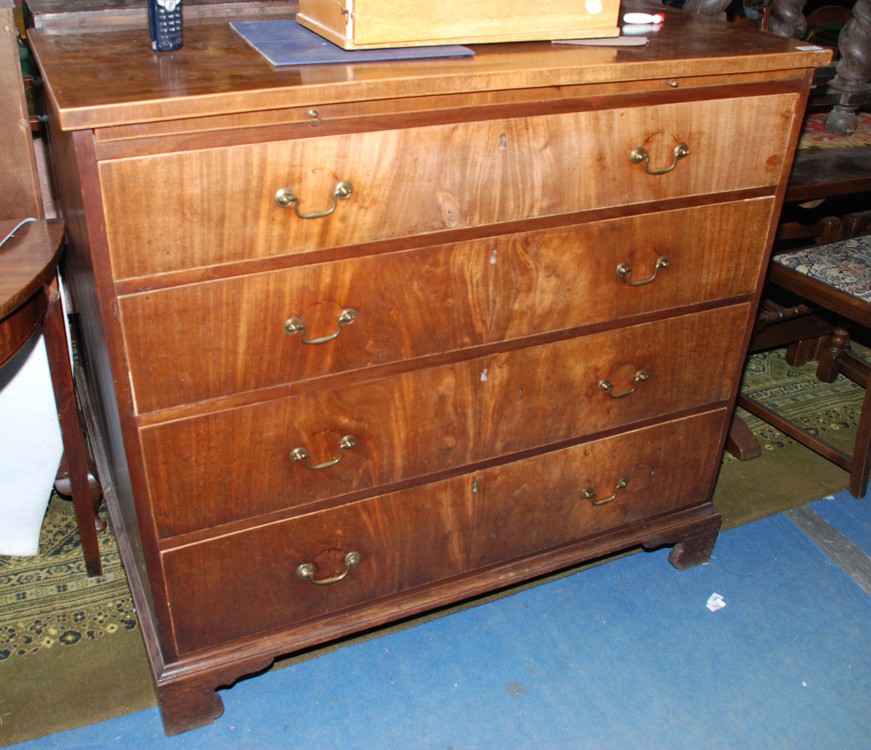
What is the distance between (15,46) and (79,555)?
110 cm

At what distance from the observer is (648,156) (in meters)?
1.48

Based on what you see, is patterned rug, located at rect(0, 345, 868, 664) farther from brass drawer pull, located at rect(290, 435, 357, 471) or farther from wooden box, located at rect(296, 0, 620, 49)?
wooden box, located at rect(296, 0, 620, 49)

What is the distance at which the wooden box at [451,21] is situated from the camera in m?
1.35

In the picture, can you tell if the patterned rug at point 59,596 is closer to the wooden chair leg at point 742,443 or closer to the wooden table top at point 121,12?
the wooden table top at point 121,12

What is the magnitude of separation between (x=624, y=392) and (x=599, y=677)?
0.58 metres

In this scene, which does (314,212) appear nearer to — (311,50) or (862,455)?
(311,50)

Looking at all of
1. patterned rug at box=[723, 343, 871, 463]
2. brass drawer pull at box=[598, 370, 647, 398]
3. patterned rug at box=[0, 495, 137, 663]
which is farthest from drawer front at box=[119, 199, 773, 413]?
patterned rug at box=[723, 343, 871, 463]

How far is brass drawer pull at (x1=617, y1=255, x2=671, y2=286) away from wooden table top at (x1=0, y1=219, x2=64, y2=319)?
96 centimetres

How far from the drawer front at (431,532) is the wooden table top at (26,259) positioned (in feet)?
1.56

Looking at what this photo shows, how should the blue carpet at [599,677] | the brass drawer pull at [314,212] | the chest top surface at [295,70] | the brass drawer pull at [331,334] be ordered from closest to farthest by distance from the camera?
the chest top surface at [295,70], the brass drawer pull at [314,212], the brass drawer pull at [331,334], the blue carpet at [599,677]

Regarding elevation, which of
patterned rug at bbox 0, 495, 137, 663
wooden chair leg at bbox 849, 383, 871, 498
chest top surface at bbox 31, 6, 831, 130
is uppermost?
chest top surface at bbox 31, 6, 831, 130

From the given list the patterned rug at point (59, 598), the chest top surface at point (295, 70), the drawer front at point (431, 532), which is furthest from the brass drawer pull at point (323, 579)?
the chest top surface at point (295, 70)

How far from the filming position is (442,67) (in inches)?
51.8

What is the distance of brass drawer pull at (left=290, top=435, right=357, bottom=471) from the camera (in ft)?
4.84
